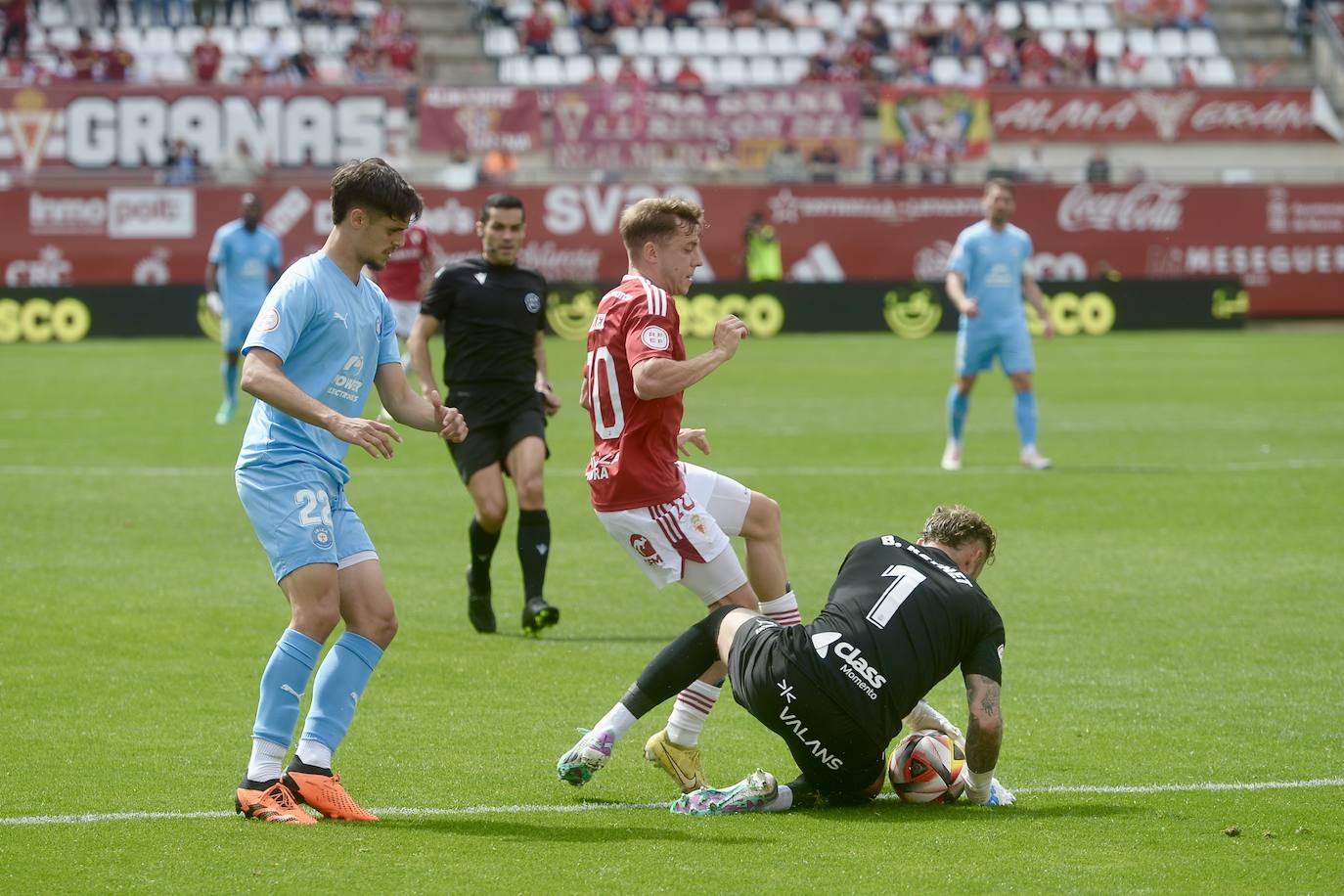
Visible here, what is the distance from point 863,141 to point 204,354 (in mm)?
15672

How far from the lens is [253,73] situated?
37500mm

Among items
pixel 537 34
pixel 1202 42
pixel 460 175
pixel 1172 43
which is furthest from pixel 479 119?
pixel 1202 42

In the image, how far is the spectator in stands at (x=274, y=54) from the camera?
3769cm

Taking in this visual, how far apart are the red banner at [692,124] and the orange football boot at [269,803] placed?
1226 inches

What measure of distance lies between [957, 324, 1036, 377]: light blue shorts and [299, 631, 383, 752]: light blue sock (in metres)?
10.3

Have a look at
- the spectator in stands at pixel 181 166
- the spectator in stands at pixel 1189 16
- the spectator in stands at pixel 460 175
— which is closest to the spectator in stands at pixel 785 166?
the spectator in stands at pixel 460 175

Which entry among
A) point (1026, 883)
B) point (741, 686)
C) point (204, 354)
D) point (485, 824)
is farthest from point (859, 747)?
point (204, 354)

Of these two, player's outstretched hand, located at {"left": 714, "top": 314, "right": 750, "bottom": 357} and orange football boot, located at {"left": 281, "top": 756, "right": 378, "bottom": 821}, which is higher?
player's outstretched hand, located at {"left": 714, "top": 314, "right": 750, "bottom": 357}

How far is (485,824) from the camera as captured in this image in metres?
5.68

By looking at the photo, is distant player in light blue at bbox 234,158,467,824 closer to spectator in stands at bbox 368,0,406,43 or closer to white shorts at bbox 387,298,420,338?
white shorts at bbox 387,298,420,338

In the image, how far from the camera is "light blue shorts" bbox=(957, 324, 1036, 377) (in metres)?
15.5

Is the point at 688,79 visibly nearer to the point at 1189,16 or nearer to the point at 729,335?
the point at 1189,16

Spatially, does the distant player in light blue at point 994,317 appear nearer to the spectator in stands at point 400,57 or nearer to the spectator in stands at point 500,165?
the spectator in stands at point 500,165

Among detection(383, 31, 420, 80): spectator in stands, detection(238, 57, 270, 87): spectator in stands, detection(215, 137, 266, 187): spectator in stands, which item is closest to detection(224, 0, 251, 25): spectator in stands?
detection(238, 57, 270, 87): spectator in stands
